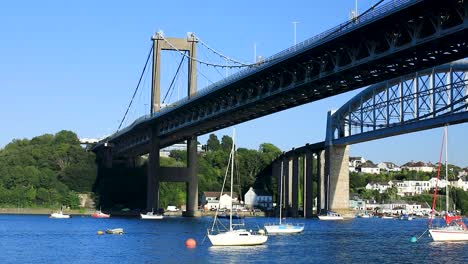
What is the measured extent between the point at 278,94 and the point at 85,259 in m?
29.9

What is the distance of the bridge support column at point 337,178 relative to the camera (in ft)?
425

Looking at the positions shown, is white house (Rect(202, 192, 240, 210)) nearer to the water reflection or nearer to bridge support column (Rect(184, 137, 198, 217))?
bridge support column (Rect(184, 137, 198, 217))

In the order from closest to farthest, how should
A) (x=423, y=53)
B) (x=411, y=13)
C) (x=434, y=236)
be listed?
(x=411, y=13)
(x=423, y=53)
(x=434, y=236)

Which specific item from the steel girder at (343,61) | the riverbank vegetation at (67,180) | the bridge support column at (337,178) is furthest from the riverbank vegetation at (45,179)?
the steel girder at (343,61)

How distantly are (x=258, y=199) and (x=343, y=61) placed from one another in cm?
11074

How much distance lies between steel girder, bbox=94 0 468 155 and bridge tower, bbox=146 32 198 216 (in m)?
10.6

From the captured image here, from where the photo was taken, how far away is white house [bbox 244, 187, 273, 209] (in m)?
173

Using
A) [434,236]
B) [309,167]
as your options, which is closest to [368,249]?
[434,236]

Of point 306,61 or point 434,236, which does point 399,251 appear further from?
point 306,61

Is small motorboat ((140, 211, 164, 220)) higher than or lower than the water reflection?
higher

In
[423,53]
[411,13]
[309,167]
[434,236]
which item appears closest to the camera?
[411,13]

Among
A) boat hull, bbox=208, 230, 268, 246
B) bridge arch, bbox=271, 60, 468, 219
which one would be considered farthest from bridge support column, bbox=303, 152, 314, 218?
boat hull, bbox=208, 230, 268, 246

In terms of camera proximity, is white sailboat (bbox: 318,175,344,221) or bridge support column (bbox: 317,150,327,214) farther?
bridge support column (bbox: 317,150,327,214)

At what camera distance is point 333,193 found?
426 feet
